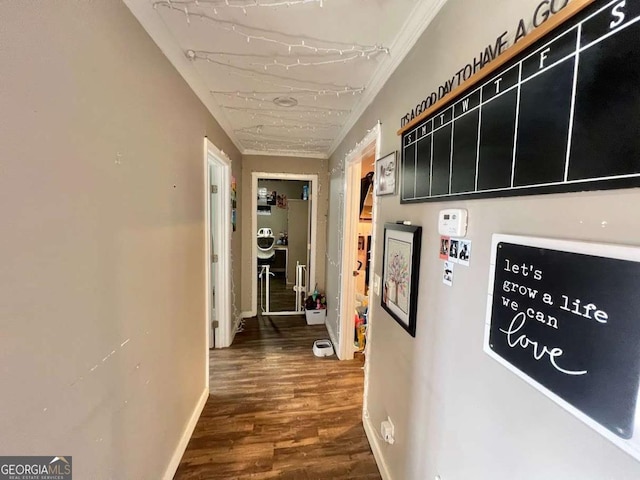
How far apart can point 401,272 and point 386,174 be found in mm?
587

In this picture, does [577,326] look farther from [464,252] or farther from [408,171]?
[408,171]

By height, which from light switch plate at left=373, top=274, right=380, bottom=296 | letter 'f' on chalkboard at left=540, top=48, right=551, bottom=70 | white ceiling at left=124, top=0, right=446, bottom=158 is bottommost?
light switch plate at left=373, top=274, right=380, bottom=296

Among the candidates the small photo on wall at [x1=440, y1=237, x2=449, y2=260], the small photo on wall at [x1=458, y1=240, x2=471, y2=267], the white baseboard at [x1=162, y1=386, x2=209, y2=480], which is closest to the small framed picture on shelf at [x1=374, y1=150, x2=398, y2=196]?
the small photo on wall at [x1=440, y1=237, x2=449, y2=260]

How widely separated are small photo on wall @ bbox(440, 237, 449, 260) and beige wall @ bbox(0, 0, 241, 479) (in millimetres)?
1213

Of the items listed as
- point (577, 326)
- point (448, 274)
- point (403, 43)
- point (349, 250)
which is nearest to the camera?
point (577, 326)

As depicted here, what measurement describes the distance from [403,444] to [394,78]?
1874 mm

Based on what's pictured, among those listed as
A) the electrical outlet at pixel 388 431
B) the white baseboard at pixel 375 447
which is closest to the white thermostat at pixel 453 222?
the electrical outlet at pixel 388 431

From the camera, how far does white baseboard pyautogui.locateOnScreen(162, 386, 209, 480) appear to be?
1.54 m

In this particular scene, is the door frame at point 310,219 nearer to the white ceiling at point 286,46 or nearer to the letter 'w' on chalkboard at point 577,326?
the white ceiling at point 286,46

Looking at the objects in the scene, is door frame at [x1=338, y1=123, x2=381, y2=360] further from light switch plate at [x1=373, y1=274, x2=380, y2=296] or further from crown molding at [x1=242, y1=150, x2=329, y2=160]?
crown molding at [x1=242, y1=150, x2=329, y2=160]

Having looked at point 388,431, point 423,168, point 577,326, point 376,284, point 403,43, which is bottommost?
point 388,431

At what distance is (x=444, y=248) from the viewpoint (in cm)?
101

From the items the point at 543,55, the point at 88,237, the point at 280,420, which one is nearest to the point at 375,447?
the point at 280,420

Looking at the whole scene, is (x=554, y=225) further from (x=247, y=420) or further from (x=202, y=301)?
(x=247, y=420)
